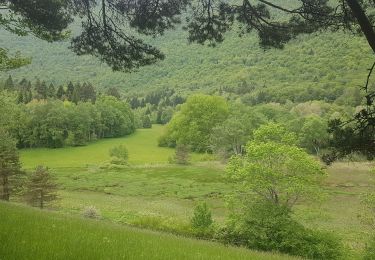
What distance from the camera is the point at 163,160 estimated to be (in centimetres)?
10119

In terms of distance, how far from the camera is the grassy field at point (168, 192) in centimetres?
3723

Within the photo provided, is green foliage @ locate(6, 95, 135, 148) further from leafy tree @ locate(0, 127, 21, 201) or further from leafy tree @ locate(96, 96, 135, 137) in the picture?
leafy tree @ locate(0, 127, 21, 201)

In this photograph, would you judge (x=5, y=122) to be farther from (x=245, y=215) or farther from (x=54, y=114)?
(x=54, y=114)

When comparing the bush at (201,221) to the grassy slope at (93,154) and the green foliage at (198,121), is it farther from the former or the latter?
the green foliage at (198,121)

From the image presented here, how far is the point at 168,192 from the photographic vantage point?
5966cm

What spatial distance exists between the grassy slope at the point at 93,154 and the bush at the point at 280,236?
68.1 meters

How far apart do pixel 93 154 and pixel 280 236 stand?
85.2 meters

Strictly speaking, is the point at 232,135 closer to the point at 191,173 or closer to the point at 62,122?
the point at 191,173

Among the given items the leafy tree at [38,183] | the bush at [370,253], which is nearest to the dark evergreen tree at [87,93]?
the leafy tree at [38,183]

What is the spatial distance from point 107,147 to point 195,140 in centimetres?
2399

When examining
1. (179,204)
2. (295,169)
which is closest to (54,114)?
(179,204)

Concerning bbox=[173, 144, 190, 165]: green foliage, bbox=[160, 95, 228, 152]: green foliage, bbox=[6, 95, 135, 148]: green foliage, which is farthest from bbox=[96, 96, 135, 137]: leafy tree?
bbox=[173, 144, 190, 165]: green foliage

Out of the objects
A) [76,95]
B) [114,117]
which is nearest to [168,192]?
[114,117]

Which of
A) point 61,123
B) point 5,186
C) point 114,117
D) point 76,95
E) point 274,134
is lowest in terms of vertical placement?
point 5,186
